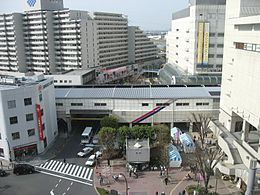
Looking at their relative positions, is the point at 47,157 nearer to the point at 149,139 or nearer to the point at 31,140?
the point at 31,140

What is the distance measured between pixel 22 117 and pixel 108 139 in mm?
12768

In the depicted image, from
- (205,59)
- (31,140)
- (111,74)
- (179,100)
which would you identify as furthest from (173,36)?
(31,140)

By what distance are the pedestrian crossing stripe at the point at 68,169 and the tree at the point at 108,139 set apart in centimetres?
372

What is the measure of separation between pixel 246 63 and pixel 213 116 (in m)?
15.3

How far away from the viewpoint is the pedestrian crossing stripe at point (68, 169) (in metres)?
33.5

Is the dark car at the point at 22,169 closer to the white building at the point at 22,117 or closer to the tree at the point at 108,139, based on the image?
the white building at the point at 22,117

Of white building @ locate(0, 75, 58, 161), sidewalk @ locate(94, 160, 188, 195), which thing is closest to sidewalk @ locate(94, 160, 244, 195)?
sidewalk @ locate(94, 160, 188, 195)

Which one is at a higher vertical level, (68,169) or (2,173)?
(2,173)

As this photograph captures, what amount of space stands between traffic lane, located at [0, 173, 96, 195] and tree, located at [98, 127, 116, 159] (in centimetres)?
689

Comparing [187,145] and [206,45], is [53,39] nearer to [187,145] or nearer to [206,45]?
[206,45]

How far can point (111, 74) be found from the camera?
91.7 meters

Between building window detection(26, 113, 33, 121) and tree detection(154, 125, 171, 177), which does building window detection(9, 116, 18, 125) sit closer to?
building window detection(26, 113, 33, 121)

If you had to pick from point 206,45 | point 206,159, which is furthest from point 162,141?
point 206,45

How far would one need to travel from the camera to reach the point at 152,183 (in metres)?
31.3
